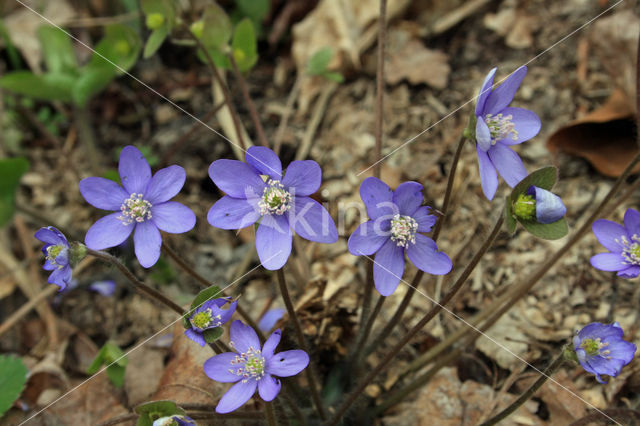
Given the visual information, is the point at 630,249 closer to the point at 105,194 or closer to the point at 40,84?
the point at 105,194

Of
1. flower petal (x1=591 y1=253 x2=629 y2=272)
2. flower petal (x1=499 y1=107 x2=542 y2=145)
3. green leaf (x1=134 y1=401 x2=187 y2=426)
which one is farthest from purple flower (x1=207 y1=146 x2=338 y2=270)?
flower petal (x1=591 y1=253 x2=629 y2=272)

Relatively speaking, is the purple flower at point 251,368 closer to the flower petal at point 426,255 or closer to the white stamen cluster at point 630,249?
the flower petal at point 426,255

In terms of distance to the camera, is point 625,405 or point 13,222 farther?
point 13,222

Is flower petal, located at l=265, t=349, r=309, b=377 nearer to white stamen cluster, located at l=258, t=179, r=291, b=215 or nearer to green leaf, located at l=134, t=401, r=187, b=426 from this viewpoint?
green leaf, located at l=134, t=401, r=187, b=426

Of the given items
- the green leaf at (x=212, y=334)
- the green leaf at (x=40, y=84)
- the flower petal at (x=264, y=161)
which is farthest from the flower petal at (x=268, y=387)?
the green leaf at (x=40, y=84)

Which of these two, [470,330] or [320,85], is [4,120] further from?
[470,330]

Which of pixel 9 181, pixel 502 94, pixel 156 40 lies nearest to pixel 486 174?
pixel 502 94

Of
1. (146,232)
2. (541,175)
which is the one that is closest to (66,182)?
(146,232)
